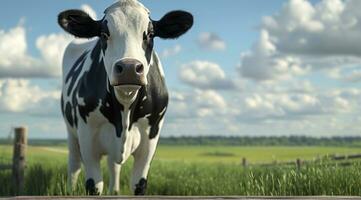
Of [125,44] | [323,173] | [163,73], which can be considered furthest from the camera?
[323,173]

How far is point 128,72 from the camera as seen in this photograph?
4.41 metres

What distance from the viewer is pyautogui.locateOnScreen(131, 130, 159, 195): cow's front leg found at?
20.4 feet

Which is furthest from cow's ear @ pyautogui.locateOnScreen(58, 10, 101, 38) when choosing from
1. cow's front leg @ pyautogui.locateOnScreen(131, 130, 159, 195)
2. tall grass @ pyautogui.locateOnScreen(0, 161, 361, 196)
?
tall grass @ pyautogui.locateOnScreen(0, 161, 361, 196)

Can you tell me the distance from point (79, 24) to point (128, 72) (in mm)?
1458

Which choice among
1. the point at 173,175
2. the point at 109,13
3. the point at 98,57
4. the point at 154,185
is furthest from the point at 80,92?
the point at 173,175

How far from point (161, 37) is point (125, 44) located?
961mm

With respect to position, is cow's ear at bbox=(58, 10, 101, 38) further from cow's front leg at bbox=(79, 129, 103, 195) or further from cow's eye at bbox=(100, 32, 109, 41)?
cow's front leg at bbox=(79, 129, 103, 195)

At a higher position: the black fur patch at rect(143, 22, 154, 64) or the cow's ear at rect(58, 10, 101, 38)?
the cow's ear at rect(58, 10, 101, 38)

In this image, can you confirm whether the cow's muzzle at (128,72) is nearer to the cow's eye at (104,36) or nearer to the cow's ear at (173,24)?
the cow's eye at (104,36)

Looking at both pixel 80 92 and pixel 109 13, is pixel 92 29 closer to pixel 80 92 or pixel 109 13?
pixel 109 13

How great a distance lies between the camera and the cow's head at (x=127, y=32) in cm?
448

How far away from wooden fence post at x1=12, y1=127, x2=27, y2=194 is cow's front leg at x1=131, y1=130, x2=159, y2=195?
603cm

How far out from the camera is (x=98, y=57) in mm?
6043

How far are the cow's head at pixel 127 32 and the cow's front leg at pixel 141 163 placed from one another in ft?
4.26
